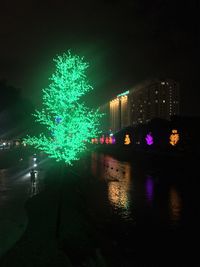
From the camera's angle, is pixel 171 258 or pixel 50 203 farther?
pixel 50 203

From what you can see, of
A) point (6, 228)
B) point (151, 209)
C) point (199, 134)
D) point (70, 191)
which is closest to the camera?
point (6, 228)

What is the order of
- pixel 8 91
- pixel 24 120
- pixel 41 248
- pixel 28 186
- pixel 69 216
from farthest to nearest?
A: pixel 24 120 → pixel 8 91 → pixel 28 186 → pixel 69 216 → pixel 41 248

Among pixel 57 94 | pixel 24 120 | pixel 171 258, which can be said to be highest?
pixel 24 120

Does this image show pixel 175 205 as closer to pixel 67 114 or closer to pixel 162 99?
pixel 67 114

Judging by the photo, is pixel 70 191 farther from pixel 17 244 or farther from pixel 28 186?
pixel 17 244

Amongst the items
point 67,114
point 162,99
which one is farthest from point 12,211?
point 162,99

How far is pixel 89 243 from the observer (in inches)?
352

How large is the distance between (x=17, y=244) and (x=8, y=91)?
55984 millimetres

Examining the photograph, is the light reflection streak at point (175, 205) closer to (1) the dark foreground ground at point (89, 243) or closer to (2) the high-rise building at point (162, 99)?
(1) the dark foreground ground at point (89, 243)

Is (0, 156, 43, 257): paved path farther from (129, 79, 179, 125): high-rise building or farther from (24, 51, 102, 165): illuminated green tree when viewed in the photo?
(129, 79, 179, 125): high-rise building

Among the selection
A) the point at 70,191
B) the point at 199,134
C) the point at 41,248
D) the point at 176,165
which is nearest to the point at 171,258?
the point at 41,248

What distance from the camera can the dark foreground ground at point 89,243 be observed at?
7543 millimetres

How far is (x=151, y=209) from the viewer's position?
1573 centimetres

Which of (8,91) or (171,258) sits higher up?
(8,91)
